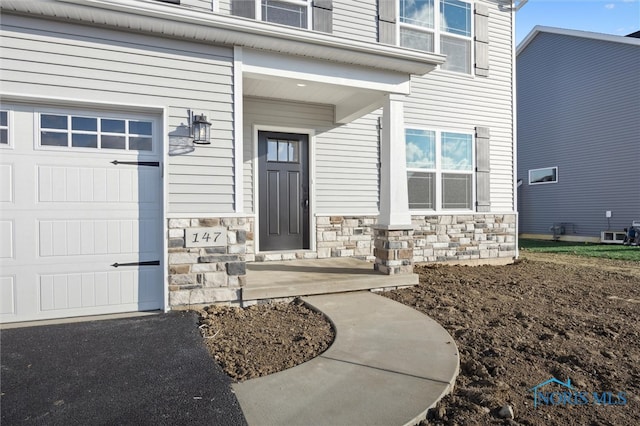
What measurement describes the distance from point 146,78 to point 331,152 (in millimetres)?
3055

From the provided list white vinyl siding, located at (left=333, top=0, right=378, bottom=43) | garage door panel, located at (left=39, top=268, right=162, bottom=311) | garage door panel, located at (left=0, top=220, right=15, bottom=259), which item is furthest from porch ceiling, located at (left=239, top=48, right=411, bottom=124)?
garage door panel, located at (left=0, top=220, right=15, bottom=259)

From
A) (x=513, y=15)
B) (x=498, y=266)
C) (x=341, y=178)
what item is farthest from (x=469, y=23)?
(x=498, y=266)

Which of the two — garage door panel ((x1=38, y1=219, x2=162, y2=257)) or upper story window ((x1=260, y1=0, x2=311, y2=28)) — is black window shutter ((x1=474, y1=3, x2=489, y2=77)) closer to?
upper story window ((x1=260, y1=0, x2=311, y2=28))

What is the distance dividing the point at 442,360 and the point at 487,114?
589cm

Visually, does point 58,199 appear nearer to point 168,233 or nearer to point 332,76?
point 168,233

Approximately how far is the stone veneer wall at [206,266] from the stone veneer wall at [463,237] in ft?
11.6

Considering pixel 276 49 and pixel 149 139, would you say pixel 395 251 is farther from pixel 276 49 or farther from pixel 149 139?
pixel 149 139

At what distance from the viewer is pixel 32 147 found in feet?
10.8

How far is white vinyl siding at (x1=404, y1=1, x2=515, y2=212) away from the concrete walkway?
4.37 metres

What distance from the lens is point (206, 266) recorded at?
3748 mm

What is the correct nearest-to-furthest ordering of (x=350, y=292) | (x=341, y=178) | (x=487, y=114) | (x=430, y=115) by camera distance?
(x=350, y=292), (x=341, y=178), (x=430, y=115), (x=487, y=114)

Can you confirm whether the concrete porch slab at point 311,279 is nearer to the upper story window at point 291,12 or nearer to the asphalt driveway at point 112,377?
the asphalt driveway at point 112,377

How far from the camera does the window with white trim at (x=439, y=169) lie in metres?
6.39

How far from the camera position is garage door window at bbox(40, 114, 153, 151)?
133 inches
